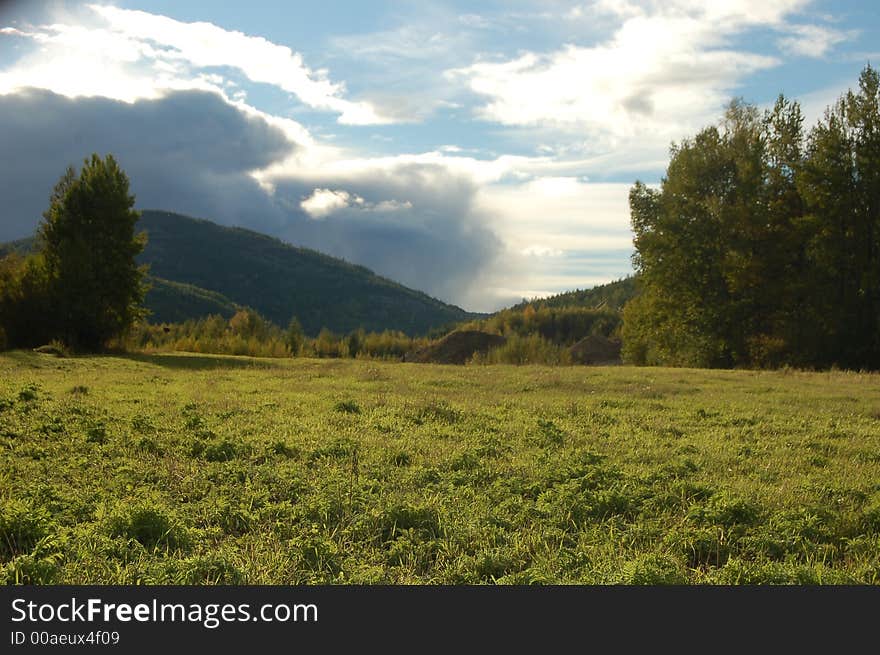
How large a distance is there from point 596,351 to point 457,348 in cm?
1352

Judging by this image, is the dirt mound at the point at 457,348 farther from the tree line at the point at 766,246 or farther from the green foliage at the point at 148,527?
the green foliage at the point at 148,527

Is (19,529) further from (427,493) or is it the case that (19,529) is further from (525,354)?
(525,354)

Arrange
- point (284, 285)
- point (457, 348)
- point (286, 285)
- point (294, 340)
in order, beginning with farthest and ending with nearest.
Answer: point (286, 285) < point (284, 285) < point (457, 348) < point (294, 340)

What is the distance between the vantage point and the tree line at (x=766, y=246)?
35000mm

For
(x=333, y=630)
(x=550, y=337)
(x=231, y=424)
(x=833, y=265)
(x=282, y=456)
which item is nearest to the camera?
(x=333, y=630)

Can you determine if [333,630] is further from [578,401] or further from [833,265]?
[833,265]

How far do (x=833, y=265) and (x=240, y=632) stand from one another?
125 ft

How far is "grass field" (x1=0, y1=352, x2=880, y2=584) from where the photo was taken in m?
5.56

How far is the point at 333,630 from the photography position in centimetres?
424

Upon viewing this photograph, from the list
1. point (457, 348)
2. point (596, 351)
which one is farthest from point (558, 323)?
point (457, 348)

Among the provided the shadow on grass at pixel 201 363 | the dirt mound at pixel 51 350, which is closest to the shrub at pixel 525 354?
the shadow on grass at pixel 201 363

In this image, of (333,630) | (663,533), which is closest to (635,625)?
(333,630)

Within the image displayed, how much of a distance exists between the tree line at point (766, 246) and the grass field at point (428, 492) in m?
22.7

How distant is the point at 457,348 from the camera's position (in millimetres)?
55469
